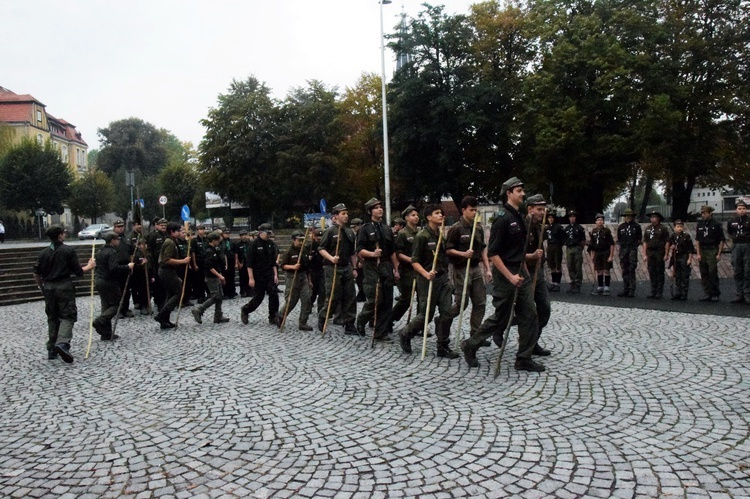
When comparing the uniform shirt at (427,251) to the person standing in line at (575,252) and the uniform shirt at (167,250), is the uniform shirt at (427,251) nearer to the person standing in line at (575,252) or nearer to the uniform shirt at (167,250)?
the uniform shirt at (167,250)

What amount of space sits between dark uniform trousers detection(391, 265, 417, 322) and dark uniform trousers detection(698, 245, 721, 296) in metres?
7.03

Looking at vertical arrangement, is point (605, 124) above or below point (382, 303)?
above

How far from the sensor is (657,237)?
13.3m

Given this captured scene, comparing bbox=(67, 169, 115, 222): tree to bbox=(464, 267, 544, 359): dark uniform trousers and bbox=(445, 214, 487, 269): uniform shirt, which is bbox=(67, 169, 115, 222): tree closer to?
bbox=(445, 214, 487, 269): uniform shirt

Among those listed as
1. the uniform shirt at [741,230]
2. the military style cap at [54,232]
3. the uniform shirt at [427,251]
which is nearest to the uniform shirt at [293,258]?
the uniform shirt at [427,251]

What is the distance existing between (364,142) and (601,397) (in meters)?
38.3

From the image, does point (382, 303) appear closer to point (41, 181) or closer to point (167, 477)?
point (167, 477)

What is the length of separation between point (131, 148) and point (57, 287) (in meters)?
80.8

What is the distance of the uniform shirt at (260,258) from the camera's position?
1103 cm

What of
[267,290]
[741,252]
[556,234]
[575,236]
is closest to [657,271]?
[741,252]

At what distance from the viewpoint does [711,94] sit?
28.0 m

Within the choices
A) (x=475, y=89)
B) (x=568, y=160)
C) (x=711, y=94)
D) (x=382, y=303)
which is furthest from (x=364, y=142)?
(x=382, y=303)

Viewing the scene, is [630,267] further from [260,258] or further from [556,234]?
[260,258]

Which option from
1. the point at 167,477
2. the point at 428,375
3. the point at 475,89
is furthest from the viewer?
the point at 475,89
